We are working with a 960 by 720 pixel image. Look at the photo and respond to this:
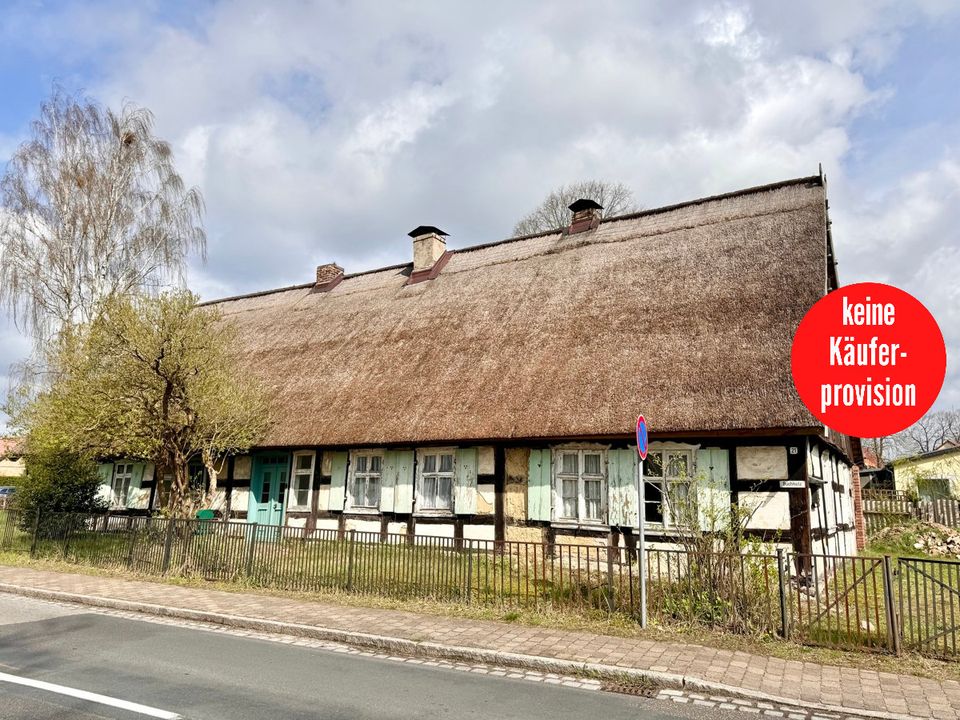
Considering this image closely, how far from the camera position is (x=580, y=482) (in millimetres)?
12266

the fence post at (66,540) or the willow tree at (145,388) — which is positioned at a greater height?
the willow tree at (145,388)

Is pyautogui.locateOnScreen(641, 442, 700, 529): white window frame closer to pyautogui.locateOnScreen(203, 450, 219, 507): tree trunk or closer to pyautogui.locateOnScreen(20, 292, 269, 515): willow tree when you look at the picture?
pyautogui.locateOnScreen(20, 292, 269, 515): willow tree

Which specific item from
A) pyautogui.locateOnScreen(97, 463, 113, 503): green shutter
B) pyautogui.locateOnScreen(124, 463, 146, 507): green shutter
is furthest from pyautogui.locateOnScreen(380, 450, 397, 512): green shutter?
pyautogui.locateOnScreen(97, 463, 113, 503): green shutter

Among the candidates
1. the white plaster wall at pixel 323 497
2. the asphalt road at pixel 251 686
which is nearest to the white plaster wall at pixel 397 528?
the white plaster wall at pixel 323 497

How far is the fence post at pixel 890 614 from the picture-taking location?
6801mm

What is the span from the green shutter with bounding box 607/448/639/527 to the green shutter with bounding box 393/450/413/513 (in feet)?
14.7

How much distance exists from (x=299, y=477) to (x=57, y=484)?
581 centimetres

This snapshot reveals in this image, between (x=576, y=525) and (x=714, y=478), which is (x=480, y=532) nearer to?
(x=576, y=525)

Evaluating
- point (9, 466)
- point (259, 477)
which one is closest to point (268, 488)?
point (259, 477)

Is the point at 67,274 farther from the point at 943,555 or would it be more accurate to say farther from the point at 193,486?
the point at 943,555

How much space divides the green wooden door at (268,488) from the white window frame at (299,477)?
1.41ft

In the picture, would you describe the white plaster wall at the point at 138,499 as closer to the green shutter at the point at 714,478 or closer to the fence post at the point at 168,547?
the fence post at the point at 168,547

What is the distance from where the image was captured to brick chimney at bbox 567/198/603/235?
60.2ft

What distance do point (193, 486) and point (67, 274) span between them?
8.25 m
